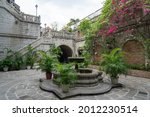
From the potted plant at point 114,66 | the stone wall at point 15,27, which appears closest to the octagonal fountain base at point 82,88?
the potted plant at point 114,66

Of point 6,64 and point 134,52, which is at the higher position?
point 134,52

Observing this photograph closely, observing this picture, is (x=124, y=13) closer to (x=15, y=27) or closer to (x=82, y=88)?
(x=82, y=88)

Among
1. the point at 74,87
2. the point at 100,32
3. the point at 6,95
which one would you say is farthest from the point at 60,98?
the point at 100,32

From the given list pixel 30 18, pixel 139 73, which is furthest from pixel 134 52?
pixel 30 18

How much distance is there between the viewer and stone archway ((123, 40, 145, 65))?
8945mm

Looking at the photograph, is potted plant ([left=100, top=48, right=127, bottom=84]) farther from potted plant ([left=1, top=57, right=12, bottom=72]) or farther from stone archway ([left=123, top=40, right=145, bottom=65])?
potted plant ([left=1, top=57, right=12, bottom=72])

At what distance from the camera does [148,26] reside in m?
8.45

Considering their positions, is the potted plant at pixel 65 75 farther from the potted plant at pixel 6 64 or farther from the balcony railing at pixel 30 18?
the balcony railing at pixel 30 18

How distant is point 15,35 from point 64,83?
39.6 ft

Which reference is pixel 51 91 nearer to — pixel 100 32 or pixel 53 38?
pixel 100 32

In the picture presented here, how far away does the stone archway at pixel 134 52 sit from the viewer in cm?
895

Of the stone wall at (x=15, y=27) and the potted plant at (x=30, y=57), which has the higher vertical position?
the stone wall at (x=15, y=27)

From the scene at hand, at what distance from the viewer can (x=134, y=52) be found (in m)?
9.48

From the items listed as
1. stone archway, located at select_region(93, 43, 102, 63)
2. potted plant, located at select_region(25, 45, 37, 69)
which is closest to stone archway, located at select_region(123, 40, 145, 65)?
stone archway, located at select_region(93, 43, 102, 63)
